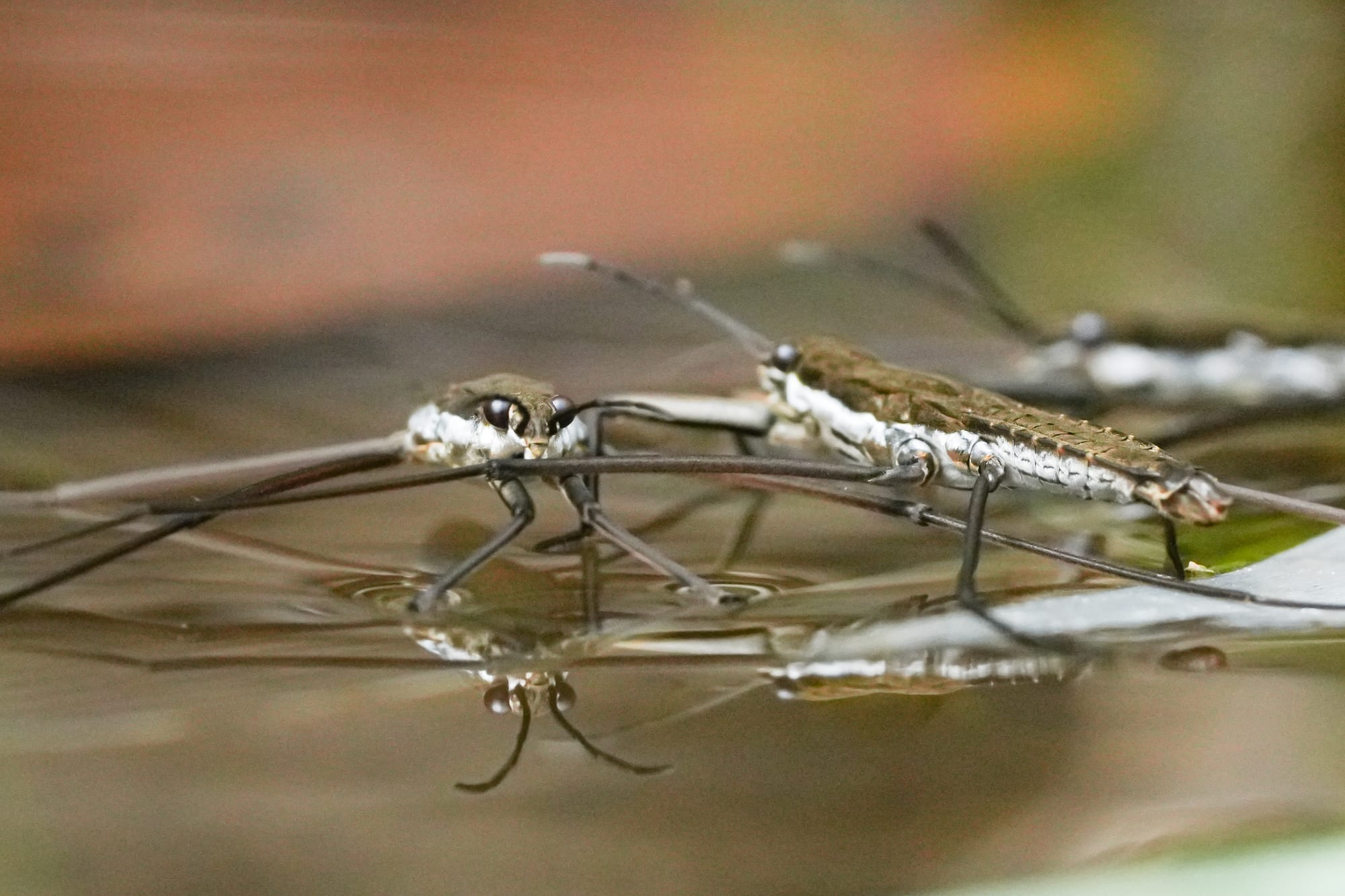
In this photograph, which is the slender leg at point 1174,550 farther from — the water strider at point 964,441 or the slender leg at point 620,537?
the slender leg at point 620,537

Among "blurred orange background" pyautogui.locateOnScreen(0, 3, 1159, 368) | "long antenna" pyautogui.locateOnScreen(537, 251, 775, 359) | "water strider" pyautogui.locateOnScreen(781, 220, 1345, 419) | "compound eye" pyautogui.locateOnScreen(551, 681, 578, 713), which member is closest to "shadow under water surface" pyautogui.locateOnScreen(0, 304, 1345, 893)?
"compound eye" pyautogui.locateOnScreen(551, 681, 578, 713)

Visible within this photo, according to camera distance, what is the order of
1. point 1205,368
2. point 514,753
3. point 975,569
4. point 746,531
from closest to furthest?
point 514,753 → point 975,569 → point 746,531 → point 1205,368

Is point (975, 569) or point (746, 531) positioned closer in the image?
point (975, 569)

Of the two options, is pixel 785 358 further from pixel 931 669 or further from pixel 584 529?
pixel 931 669

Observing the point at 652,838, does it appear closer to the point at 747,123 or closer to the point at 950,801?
the point at 950,801

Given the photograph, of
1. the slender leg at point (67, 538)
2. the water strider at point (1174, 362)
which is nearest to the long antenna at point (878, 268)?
the water strider at point (1174, 362)

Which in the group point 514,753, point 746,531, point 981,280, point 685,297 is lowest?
point 514,753

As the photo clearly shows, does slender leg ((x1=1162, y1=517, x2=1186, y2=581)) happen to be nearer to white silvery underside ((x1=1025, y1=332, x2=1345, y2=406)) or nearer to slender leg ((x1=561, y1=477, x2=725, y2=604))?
slender leg ((x1=561, y1=477, x2=725, y2=604))

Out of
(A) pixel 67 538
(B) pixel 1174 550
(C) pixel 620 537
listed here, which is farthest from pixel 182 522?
(B) pixel 1174 550
